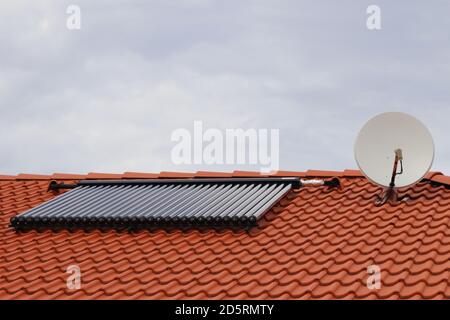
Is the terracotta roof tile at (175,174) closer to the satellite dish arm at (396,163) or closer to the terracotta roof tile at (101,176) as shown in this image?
the terracotta roof tile at (101,176)

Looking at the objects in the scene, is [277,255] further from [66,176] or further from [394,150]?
[66,176]

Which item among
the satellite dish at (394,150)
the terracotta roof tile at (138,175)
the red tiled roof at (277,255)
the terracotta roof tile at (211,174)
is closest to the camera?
the red tiled roof at (277,255)

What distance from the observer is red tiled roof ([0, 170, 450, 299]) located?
10492 mm

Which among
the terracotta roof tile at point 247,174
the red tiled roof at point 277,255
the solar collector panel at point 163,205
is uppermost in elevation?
the terracotta roof tile at point 247,174

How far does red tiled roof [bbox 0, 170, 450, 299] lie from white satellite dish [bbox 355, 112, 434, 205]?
17.1 inches

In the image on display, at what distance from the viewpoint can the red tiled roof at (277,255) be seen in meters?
10.5

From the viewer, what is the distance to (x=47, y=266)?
12.3 metres

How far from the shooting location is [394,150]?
14.0 meters

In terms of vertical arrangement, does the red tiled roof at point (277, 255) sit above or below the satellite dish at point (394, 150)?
below

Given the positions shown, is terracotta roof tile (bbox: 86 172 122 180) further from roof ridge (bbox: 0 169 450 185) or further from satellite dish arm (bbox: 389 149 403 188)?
satellite dish arm (bbox: 389 149 403 188)

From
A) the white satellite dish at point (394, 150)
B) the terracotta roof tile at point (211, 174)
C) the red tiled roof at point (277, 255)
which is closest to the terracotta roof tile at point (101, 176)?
the terracotta roof tile at point (211, 174)

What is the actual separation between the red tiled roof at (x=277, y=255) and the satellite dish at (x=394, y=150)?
44 centimetres

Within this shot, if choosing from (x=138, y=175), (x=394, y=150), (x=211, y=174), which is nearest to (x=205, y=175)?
(x=211, y=174)
